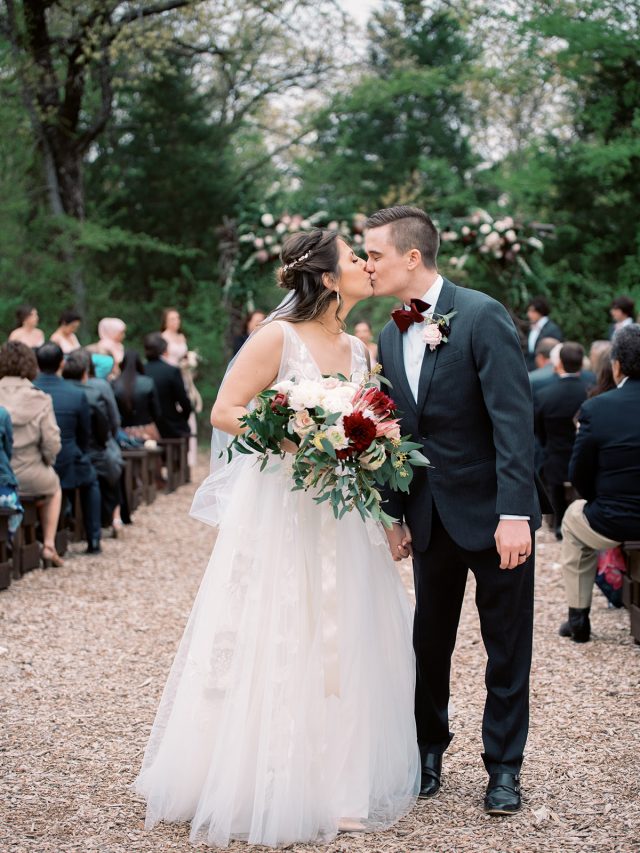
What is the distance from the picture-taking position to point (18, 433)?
907 cm

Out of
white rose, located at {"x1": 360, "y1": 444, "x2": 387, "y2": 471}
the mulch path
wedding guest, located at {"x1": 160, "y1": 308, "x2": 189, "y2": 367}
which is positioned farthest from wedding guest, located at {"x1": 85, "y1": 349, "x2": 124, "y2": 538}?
white rose, located at {"x1": 360, "y1": 444, "x2": 387, "y2": 471}

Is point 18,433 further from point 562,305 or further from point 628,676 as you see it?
point 562,305

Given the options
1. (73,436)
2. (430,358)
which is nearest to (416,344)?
(430,358)

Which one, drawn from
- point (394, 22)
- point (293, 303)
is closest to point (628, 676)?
point (293, 303)

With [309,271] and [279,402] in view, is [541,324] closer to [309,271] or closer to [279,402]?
[309,271]

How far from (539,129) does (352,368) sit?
30270 mm

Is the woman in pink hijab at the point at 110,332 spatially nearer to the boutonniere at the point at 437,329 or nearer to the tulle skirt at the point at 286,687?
the tulle skirt at the point at 286,687

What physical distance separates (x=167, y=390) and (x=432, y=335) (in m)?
11.3

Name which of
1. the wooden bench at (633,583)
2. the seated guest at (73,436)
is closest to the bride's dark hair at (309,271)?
the wooden bench at (633,583)

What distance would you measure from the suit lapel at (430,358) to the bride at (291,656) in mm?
312

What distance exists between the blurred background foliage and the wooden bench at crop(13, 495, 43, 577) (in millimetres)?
8394

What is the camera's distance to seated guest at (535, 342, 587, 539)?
10.3 meters

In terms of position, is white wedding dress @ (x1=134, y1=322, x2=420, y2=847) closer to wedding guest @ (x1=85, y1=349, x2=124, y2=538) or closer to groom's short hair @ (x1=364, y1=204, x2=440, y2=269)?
groom's short hair @ (x1=364, y1=204, x2=440, y2=269)

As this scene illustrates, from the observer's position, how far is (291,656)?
12.9 ft
